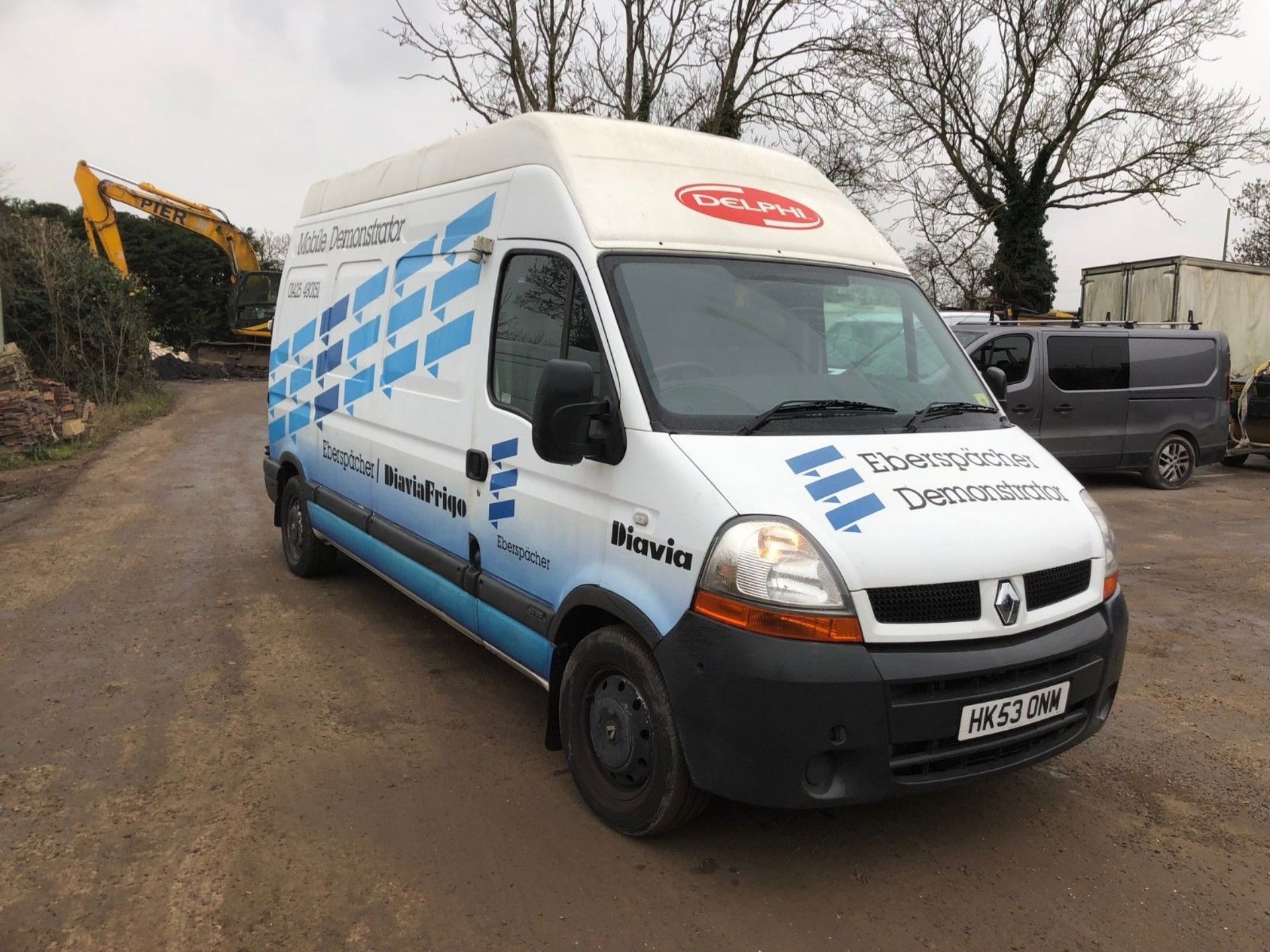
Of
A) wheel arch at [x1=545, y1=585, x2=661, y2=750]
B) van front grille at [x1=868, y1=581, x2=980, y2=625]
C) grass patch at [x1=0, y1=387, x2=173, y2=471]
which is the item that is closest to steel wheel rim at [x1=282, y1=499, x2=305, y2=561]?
wheel arch at [x1=545, y1=585, x2=661, y2=750]

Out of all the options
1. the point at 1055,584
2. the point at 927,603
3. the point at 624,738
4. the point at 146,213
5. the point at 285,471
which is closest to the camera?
the point at 927,603

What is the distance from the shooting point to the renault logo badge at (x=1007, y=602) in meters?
3.05

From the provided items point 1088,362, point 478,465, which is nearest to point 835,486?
point 478,465

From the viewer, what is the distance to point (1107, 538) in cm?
356

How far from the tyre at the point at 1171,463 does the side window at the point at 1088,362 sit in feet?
3.80

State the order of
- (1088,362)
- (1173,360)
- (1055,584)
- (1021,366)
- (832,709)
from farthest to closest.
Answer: (1173,360)
(1088,362)
(1021,366)
(1055,584)
(832,709)

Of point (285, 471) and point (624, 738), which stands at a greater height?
point (285, 471)

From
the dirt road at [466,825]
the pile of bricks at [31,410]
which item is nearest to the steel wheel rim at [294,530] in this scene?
the dirt road at [466,825]

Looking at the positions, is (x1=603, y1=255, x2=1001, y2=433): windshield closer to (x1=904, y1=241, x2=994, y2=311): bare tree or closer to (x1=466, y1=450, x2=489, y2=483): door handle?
(x1=466, y1=450, x2=489, y2=483): door handle

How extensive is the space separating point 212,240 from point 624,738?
84.2 ft

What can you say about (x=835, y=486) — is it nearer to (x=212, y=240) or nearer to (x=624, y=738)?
(x=624, y=738)

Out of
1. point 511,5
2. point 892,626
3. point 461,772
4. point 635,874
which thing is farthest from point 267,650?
point 511,5

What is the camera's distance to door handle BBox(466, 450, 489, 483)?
4156 mm

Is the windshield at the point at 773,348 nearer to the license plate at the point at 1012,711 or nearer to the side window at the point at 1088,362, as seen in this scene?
the license plate at the point at 1012,711
